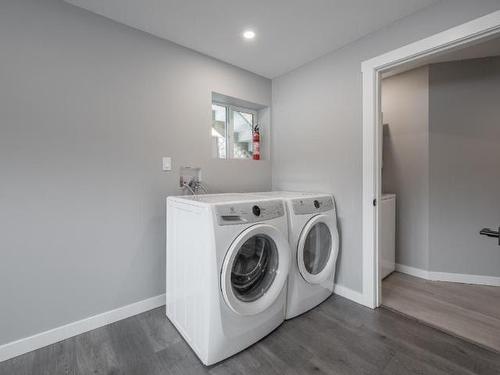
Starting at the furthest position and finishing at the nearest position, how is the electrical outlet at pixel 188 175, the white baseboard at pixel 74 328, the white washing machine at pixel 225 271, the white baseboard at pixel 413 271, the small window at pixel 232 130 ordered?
→ the small window at pixel 232 130, the white baseboard at pixel 413 271, the electrical outlet at pixel 188 175, the white baseboard at pixel 74 328, the white washing machine at pixel 225 271

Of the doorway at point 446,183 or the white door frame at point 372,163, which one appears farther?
the doorway at point 446,183

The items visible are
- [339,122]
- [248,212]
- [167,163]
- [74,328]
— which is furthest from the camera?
[339,122]

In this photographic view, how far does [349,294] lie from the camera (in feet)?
6.97

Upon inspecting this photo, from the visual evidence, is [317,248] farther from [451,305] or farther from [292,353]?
[451,305]

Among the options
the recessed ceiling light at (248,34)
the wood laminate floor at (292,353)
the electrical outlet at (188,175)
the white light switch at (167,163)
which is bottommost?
the wood laminate floor at (292,353)

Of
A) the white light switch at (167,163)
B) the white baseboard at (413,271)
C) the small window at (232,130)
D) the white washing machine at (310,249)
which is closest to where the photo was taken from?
the white washing machine at (310,249)

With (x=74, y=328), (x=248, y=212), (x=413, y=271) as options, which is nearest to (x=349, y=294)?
(x=413, y=271)

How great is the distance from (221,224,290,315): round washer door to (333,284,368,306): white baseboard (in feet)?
2.80

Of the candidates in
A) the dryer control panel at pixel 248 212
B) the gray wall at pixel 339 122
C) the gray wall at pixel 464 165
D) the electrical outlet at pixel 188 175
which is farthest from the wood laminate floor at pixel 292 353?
the gray wall at pixel 464 165

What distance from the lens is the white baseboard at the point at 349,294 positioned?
204cm

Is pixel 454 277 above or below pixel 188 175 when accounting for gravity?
below

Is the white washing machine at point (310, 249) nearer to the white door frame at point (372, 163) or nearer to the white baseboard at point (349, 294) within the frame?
the white baseboard at point (349, 294)

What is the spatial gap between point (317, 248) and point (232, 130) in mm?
1561

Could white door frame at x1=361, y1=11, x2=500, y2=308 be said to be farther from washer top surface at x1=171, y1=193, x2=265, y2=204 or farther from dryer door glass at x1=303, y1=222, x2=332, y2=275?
washer top surface at x1=171, y1=193, x2=265, y2=204
